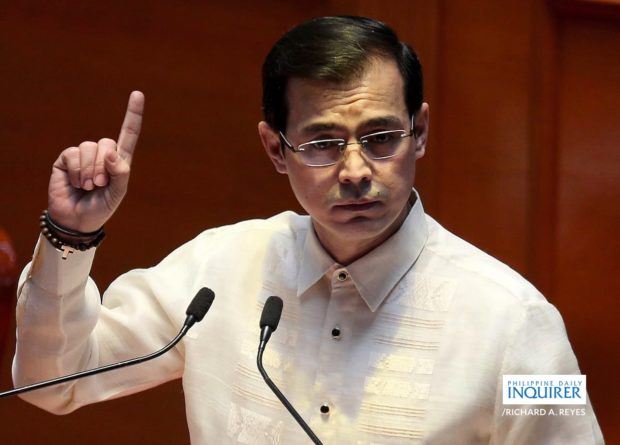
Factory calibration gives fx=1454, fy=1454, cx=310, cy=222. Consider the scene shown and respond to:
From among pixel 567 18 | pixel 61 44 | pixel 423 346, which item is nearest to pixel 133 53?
pixel 61 44

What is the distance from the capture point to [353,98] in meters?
2.40

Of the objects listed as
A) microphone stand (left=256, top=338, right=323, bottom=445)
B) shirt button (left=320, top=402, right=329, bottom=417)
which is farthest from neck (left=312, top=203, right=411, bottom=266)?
microphone stand (left=256, top=338, right=323, bottom=445)

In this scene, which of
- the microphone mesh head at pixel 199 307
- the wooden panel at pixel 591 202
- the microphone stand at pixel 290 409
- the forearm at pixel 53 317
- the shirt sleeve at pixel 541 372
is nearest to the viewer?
the microphone stand at pixel 290 409

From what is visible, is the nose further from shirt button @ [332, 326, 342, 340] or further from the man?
shirt button @ [332, 326, 342, 340]

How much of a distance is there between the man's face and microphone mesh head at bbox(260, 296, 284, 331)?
231mm

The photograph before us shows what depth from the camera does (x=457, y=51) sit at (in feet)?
10.8

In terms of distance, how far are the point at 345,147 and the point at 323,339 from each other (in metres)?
0.34

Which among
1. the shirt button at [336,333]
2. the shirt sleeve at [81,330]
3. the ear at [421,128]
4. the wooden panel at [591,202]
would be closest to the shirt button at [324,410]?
the shirt button at [336,333]

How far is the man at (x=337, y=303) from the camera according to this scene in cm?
238

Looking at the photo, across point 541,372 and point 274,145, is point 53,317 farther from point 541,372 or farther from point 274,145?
point 541,372

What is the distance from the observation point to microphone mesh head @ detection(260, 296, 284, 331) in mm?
2188

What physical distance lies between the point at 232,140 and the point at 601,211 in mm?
851

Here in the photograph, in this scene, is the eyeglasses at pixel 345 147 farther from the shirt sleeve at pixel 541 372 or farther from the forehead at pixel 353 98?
the shirt sleeve at pixel 541 372

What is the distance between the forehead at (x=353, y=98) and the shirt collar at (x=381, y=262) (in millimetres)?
197
